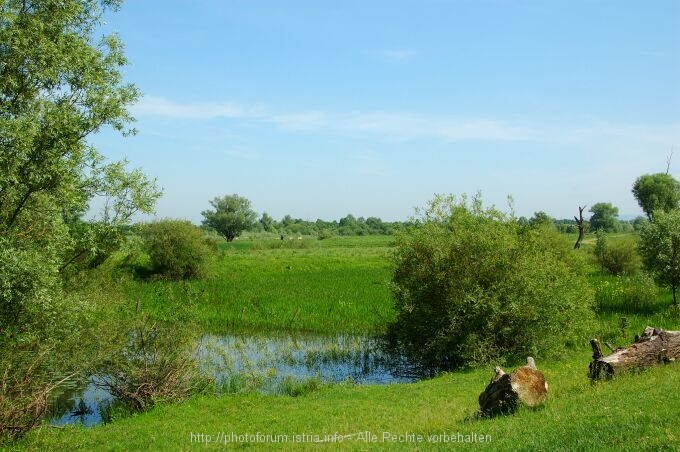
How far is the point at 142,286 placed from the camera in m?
41.3

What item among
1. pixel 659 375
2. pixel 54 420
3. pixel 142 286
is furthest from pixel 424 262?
pixel 142 286

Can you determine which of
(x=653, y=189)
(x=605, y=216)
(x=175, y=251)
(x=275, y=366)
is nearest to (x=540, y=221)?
(x=275, y=366)

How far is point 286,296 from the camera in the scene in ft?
115

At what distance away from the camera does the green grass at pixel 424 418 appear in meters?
8.87

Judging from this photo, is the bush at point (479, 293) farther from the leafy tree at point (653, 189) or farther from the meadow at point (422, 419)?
the leafy tree at point (653, 189)

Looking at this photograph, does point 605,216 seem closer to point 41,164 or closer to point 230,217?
point 230,217

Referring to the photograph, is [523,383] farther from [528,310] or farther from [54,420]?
[54,420]

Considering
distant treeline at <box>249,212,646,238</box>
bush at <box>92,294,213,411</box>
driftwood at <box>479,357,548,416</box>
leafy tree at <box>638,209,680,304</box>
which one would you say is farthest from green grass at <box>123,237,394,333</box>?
distant treeline at <box>249,212,646,238</box>

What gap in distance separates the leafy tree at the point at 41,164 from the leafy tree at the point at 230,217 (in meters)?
98.8

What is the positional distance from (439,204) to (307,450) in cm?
1462

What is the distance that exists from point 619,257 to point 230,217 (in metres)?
81.0

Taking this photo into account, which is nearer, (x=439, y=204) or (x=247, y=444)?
(x=247, y=444)

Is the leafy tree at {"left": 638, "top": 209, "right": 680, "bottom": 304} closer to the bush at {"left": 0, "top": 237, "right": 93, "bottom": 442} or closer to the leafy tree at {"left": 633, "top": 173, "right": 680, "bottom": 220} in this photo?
the bush at {"left": 0, "top": 237, "right": 93, "bottom": 442}

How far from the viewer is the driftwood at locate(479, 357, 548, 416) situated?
444 inches
